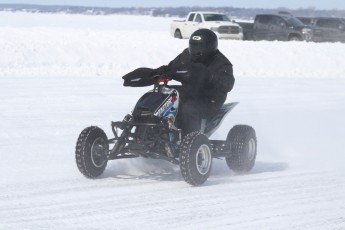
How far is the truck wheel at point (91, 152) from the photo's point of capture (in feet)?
24.5

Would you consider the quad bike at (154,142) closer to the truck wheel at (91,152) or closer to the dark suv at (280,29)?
the truck wheel at (91,152)

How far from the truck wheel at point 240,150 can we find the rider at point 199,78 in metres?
0.38

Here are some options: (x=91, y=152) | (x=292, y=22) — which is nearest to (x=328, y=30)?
(x=292, y=22)

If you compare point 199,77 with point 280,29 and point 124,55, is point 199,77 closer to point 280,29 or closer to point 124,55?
point 124,55

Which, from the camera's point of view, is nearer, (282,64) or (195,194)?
(195,194)

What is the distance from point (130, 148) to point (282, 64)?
17.4 metres

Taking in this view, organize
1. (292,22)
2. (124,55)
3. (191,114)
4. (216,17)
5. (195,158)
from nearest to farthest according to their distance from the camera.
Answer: (195,158)
(191,114)
(124,55)
(216,17)
(292,22)

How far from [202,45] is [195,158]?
1470 mm

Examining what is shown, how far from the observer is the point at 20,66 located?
2017cm

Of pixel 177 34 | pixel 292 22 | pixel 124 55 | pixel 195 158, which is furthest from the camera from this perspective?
pixel 177 34

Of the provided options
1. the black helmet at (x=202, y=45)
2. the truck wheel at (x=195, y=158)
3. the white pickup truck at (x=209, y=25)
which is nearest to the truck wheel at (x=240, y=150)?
the truck wheel at (x=195, y=158)

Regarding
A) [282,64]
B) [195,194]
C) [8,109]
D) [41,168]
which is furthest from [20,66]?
[195,194]

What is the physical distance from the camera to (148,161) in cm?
858

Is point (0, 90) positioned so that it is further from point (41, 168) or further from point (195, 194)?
point (195, 194)
